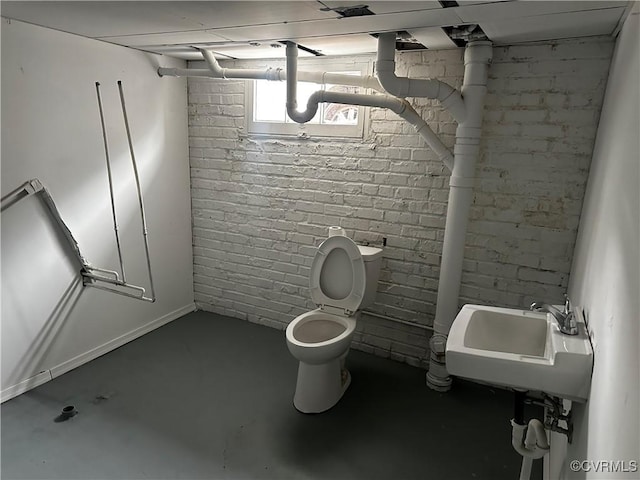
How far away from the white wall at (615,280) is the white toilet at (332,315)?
3.57 ft

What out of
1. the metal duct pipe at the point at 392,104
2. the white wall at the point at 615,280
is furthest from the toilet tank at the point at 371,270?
the white wall at the point at 615,280

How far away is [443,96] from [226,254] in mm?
1983

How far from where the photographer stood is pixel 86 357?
2.73 meters

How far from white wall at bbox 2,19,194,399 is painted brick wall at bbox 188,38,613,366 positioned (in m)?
0.36

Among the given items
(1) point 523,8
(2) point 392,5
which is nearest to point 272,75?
(2) point 392,5

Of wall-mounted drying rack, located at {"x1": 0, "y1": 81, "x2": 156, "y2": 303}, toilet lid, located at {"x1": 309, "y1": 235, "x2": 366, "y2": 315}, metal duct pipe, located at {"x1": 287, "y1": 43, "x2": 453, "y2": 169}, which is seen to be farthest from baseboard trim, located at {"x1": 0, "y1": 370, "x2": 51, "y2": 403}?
metal duct pipe, located at {"x1": 287, "y1": 43, "x2": 453, "y2": 169}

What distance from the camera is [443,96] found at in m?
2.24

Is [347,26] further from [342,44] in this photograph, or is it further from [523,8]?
[523,8]

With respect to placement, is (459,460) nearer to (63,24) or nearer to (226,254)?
(226,254)

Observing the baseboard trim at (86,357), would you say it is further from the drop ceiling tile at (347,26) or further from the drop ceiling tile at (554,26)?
the drop ceiling tile at (554,26)

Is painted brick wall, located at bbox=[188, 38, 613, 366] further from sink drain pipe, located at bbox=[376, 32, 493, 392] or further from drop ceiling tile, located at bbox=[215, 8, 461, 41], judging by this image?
drop ceiling tile, located at bbox=[215, 8, 461, 41]

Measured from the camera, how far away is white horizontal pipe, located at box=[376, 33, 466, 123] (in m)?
2.21

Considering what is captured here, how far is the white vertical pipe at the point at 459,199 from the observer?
7.26 feet

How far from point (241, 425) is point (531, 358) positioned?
1473 millimetres
